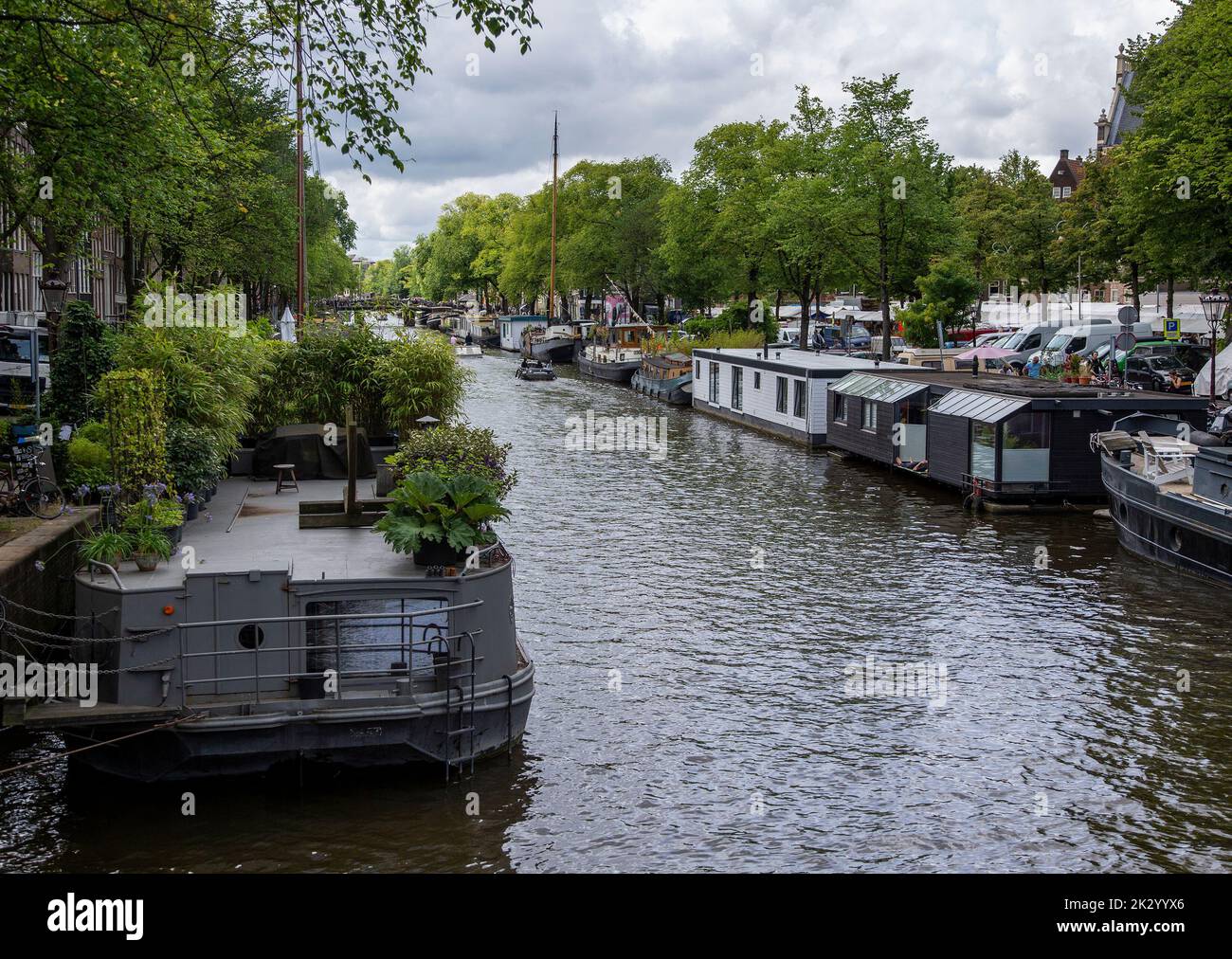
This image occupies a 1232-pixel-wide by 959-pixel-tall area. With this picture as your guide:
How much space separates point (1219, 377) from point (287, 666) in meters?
40.2

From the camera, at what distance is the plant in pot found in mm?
14578

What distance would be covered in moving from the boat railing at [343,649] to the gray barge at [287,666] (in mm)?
25

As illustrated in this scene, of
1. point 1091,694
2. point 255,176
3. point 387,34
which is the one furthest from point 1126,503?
point 255,176

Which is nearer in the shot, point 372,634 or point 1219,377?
point 372,634

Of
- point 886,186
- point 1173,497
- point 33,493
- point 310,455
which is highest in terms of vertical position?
point 886,186

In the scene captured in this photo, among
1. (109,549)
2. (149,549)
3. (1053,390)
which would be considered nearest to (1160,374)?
(1053,390)

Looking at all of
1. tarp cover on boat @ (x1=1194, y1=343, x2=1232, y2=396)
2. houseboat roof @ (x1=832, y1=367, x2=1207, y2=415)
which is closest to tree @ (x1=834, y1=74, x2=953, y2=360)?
tarp cover on boat @ (x1=1194, y1=343, x2=1232, y2=396)

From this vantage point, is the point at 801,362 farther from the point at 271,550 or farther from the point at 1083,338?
the point at 271,550

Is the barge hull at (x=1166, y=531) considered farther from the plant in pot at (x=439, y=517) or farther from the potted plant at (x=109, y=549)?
the potted plant at (x=109, y=549)

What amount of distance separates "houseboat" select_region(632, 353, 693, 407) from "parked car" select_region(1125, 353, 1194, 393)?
22320 millimetres

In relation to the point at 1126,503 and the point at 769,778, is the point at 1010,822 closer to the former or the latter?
the point at 769,778

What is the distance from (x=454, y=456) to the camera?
17.6m

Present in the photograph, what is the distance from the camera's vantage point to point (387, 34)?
14.6m
